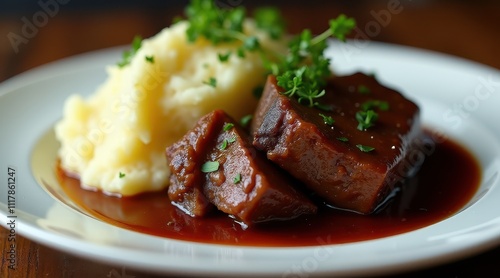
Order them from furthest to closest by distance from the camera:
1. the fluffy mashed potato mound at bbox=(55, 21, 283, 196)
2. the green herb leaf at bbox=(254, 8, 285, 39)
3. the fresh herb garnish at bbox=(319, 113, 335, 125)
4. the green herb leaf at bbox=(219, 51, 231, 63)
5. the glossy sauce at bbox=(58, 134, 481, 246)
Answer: the green herb leaf at bbox=(254, 8, 285, 39)
the green herb leaf at bbox=(219, 51, 231, 63)
the fluffy mashed potato mound at bbox=(55, 21, 283, 196)
the fresh herb garnish at bbox=(319, 113, 335, 125)
the glossy sauce at bbox=(58, 134, 481, 246)

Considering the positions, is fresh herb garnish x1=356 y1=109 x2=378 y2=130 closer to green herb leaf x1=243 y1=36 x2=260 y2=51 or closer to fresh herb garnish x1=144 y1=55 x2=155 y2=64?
green herb leaf x1=243 y1=36 x2=260 y2=51

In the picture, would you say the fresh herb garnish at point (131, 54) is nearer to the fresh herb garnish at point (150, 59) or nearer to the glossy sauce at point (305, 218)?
the fresh herb garnish at point (150, 59)

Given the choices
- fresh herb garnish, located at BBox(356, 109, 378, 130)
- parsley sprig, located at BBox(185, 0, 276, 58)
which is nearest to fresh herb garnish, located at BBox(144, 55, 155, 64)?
parsley sprig, located at BBox(185, 0, 276, 58)

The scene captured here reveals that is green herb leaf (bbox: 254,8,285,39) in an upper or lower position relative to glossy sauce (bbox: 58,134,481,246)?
upper

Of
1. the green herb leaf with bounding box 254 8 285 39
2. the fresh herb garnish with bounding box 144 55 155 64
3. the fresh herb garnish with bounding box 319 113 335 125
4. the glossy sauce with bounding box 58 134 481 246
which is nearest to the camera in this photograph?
the glossy sauce with bounding box 58 134 481 246

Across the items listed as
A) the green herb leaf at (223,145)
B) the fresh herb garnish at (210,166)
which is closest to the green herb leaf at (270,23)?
the green herb leaf at (223,145)
